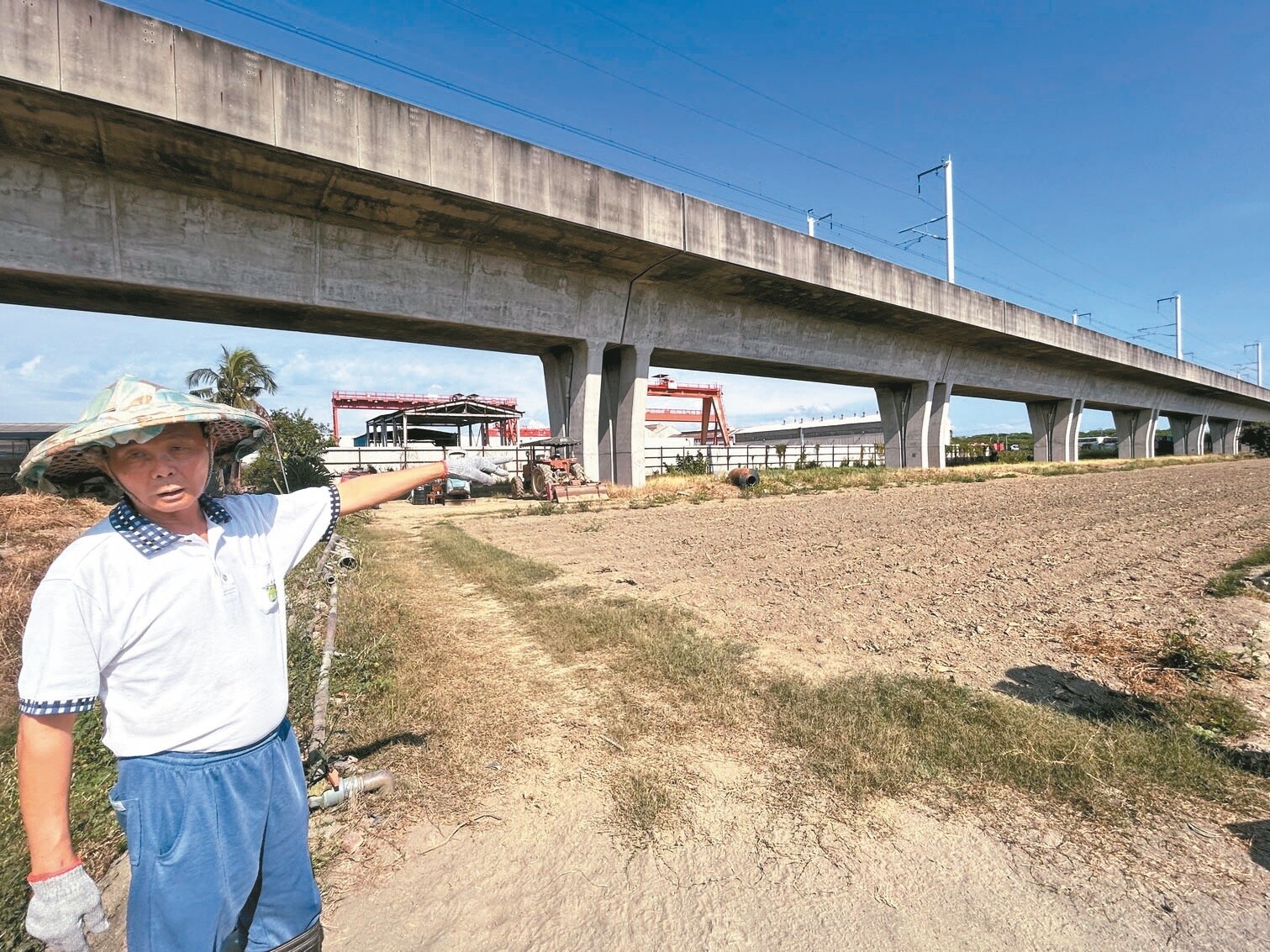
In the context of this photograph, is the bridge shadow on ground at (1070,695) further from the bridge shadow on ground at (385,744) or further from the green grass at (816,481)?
the green grass at (816,481)

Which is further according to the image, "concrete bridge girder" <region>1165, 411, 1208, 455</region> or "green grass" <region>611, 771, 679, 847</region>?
"concrete bridge girder" <region>1165, 411, 1208, 455</region>

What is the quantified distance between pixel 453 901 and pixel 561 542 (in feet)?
28.7

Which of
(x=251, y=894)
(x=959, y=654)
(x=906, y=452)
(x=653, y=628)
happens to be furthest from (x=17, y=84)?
(x=906, y=452)

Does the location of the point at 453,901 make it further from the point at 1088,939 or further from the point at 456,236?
the point at 456,236

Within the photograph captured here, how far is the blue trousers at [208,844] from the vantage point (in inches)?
53.9

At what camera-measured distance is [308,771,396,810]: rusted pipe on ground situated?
2693 mm

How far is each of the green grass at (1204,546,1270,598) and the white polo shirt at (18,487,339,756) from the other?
7.44m

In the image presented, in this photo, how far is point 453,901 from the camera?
231 centimetres

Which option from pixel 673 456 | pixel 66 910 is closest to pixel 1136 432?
pixel 673 456

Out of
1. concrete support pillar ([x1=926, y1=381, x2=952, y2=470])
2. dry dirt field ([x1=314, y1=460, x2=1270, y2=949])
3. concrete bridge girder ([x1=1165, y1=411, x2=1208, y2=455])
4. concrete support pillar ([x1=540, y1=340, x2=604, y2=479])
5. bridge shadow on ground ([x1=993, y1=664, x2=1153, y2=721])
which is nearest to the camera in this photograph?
dry dirt field ([x1=314, y1=460, x2=1270, y2=949])

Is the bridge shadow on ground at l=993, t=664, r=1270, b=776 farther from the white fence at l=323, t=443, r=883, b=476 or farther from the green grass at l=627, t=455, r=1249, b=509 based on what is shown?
the white fence at l=323, t=443, r=883, b=476

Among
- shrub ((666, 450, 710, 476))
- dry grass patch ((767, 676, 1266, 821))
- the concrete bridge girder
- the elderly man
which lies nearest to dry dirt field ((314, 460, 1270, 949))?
dry grass patch ((767, 676, 1266, 821))

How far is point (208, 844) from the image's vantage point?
4.65 ft

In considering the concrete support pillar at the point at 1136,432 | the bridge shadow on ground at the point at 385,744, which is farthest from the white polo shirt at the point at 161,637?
the concrete support pillar at the point at 1136,432
